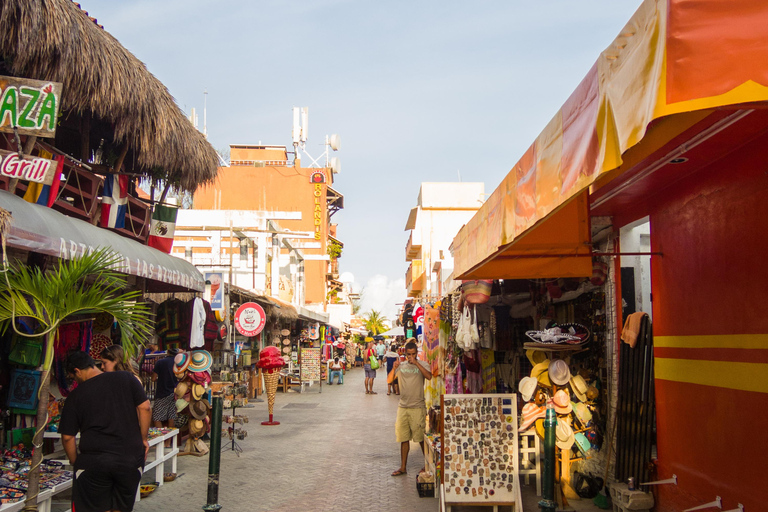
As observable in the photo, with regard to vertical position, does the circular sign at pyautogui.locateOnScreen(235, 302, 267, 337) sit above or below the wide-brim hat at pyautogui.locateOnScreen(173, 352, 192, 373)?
above

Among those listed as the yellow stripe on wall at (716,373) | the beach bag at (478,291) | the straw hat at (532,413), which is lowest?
the straw hat at (532,413)

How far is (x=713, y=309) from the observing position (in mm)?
5414

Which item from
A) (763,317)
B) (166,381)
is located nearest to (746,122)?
(763,317)

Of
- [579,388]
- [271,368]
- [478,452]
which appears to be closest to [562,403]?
[579,388]

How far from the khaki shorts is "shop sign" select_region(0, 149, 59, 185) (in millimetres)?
5268

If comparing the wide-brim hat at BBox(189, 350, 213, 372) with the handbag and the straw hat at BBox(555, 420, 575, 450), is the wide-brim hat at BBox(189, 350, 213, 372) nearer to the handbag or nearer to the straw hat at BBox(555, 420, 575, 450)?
the handbag

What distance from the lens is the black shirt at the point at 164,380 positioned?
10227mm

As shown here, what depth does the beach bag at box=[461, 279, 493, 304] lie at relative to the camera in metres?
8.29

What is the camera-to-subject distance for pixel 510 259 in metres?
6.80

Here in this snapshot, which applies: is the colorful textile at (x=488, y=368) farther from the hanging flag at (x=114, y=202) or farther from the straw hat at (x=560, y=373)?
the hanging flag at (x=114, y=202)

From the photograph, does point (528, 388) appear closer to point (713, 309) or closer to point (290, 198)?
point (713, 309)

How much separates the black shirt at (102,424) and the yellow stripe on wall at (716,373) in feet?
15.9

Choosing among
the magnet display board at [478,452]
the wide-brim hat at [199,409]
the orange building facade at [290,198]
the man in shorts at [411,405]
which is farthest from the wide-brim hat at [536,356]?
the orange building facade at [290,198]

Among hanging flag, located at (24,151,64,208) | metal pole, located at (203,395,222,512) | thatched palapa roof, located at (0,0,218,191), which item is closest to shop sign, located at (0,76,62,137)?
thatched palapa roof, located at (0,0,218,191)
